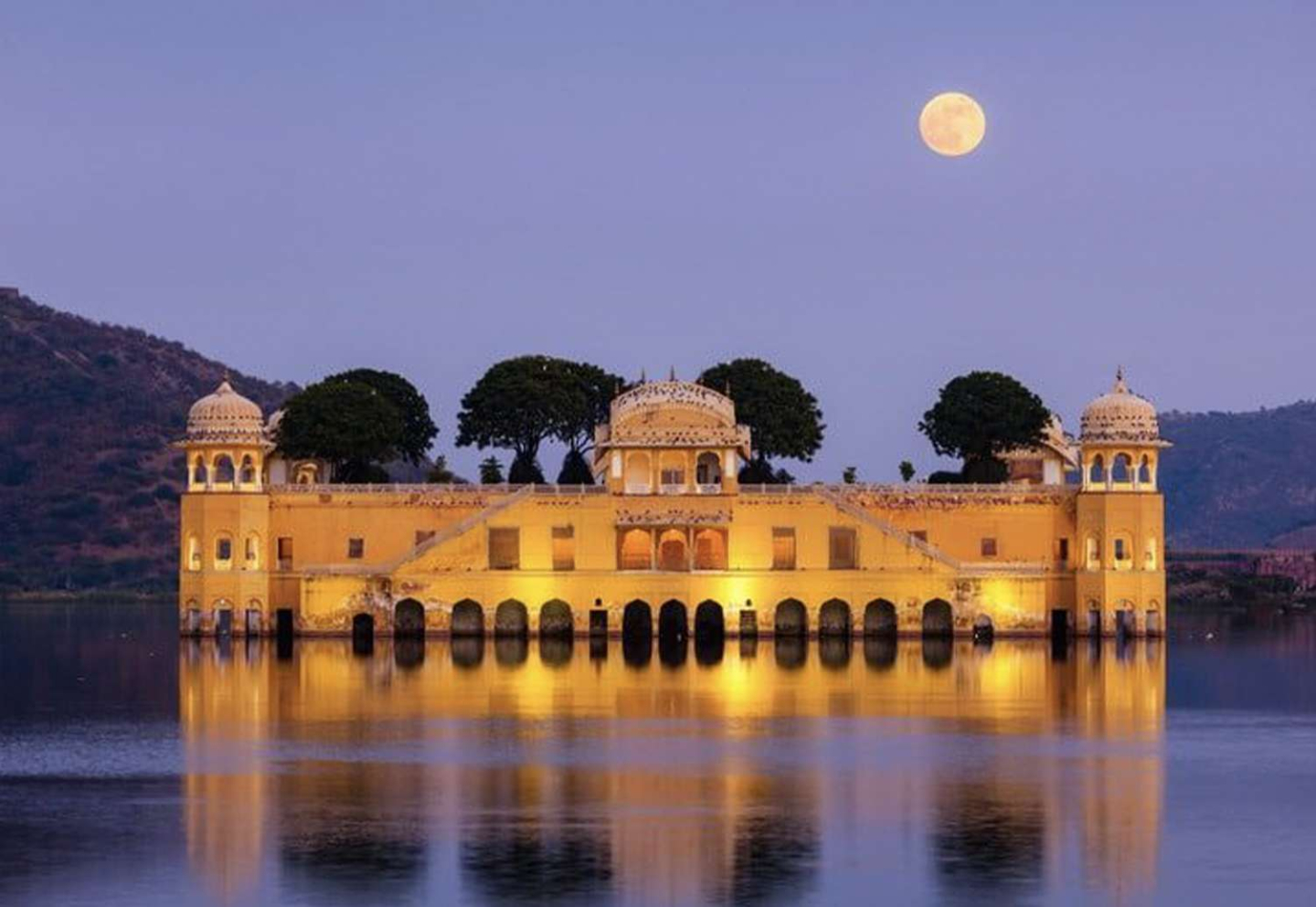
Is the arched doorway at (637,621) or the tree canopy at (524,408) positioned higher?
the tree canopy at (524,408)

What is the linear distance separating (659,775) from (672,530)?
1571 inches

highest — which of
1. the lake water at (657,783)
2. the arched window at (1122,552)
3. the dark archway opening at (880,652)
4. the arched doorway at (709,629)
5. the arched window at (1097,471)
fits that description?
the arched window at (1097,471)

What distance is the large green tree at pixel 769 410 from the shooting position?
91312 mm

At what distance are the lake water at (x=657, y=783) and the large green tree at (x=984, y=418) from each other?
1844 cm

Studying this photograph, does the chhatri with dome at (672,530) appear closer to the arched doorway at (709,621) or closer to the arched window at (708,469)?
the arched window at (708,469)

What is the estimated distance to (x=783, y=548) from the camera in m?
81.1

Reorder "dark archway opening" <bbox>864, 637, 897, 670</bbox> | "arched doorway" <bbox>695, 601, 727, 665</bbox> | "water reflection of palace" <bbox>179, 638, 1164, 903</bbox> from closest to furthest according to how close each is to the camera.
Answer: "water reflection of palace" <bbox>179, 638, 1164, 903</bbox>, "dark archway opening" <bbox>864, 637, 897, 670</bbox>, "arched doorway" <bbox>695, 601, 727, 665</bbox>

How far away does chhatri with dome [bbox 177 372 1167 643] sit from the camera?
80500 millimetres

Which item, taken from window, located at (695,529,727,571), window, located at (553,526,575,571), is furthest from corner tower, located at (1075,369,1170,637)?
window, located at (553,526,575,571)

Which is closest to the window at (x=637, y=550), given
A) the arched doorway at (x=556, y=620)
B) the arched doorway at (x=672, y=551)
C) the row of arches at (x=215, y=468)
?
the arched doorway at (x=672, y=551)

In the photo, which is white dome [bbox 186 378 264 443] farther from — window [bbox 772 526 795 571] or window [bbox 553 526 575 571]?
window [bbox 772 526 795 571]

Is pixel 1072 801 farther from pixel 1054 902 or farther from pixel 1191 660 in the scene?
pixel 1191 660

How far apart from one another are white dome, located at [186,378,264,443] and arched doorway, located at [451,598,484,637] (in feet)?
24.0

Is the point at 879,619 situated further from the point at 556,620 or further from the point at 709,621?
the point at 556,620
